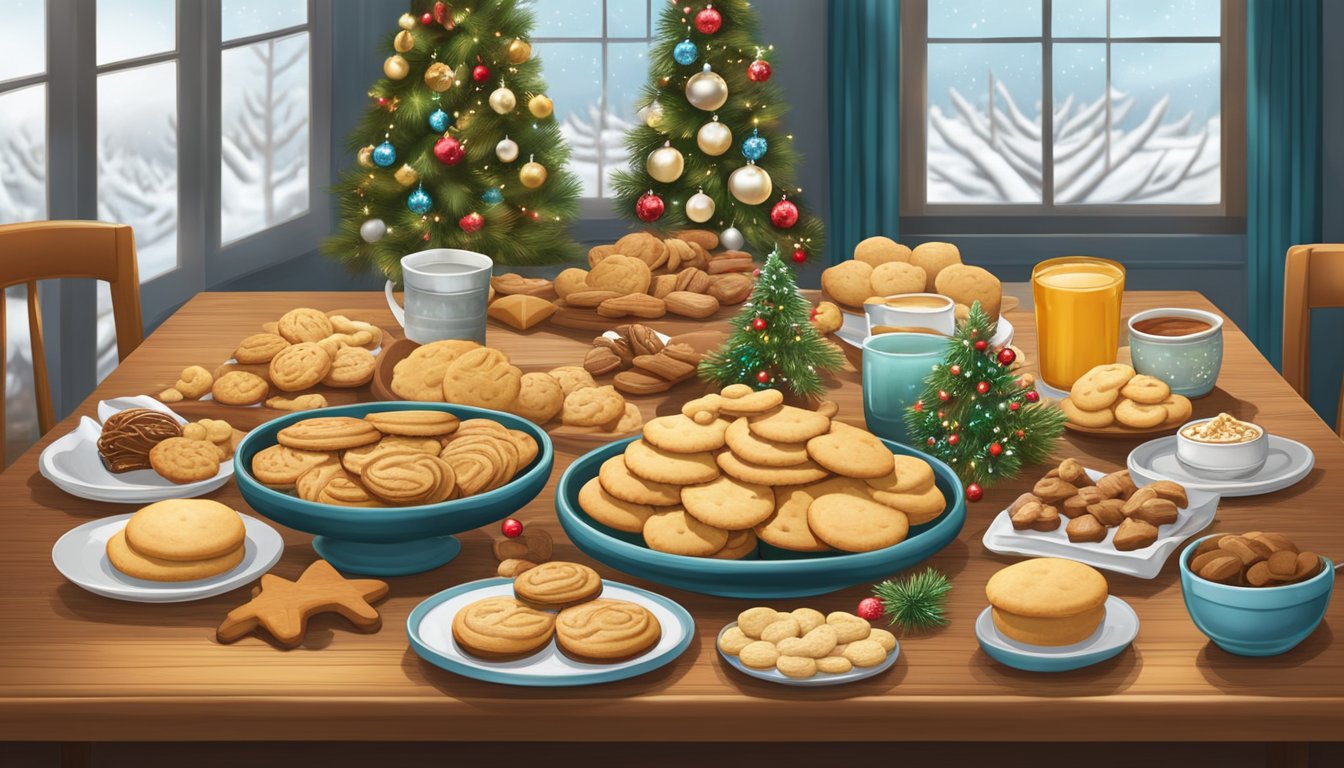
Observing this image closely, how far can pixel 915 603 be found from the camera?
122cm

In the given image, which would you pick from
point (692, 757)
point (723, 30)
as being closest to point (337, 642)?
point (692, 757)

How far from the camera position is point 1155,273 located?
4219 millimetres

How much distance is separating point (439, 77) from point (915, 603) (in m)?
2.51

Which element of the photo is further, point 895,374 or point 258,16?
point 258,16

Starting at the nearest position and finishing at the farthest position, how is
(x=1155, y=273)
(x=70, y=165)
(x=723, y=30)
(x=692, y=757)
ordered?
(x=692, y=757), (x=70, y=165), (x=723, y=30), (x=1155, y=273)

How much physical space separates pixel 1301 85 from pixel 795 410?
305cm

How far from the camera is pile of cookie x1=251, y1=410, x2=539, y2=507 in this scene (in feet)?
4.29

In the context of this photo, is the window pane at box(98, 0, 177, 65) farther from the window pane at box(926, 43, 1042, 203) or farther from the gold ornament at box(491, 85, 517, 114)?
the window pane at box(926, 43, 1042, 203)

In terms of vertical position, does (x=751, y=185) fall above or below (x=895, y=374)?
above

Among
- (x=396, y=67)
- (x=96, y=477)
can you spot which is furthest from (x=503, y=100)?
(x=96, y=477)

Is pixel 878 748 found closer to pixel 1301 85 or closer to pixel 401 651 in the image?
pixel 401 651

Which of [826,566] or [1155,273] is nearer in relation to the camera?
[826,566]

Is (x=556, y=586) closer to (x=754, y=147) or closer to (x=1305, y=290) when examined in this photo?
(x=1305, y=290)

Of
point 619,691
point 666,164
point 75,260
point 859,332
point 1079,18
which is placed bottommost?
point 619,691
